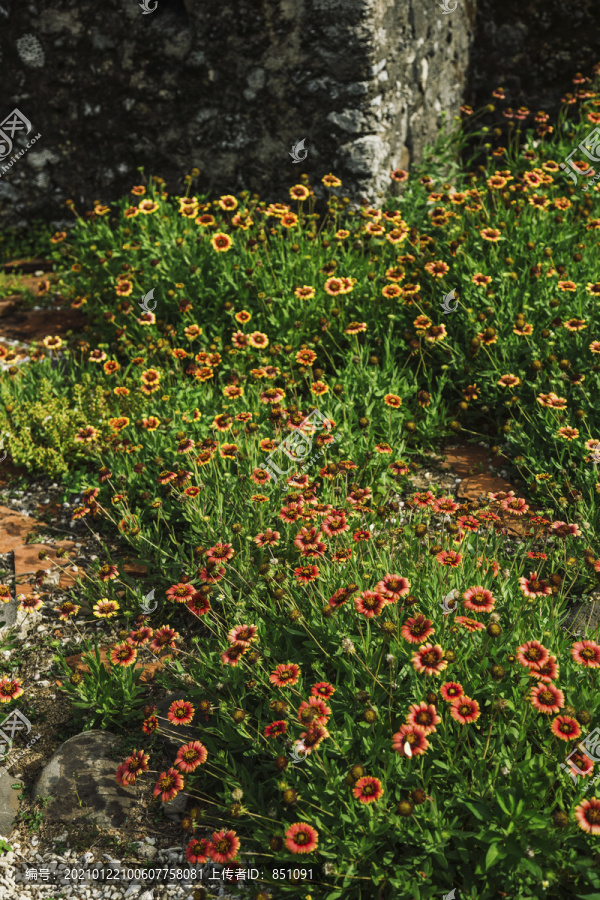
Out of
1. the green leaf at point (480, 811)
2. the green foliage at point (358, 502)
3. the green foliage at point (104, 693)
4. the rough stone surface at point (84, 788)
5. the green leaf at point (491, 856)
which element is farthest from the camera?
the green foliage at point (104, 693)

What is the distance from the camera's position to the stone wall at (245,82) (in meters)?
5.30

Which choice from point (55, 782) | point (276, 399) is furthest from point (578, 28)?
point (55, 782)

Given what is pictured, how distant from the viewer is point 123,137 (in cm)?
623

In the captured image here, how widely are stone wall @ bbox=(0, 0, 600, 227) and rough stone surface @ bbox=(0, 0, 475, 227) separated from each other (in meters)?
0.01

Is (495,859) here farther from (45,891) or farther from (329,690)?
(45,891)

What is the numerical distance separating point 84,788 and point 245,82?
519cm

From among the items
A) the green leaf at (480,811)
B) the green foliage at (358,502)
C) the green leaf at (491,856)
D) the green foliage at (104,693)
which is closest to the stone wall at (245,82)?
the green foliage at (358,502)

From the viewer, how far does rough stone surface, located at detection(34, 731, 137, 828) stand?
260 cm

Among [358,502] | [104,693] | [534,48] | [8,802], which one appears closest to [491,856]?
[358,502]

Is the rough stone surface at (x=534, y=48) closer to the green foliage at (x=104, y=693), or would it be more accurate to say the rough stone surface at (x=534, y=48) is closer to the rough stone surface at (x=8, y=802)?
the green foliage at (x=104, y=693)

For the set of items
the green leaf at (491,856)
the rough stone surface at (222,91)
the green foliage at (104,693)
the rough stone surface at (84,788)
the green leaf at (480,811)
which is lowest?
the rough stone surface at (84,788)

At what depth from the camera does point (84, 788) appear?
8.67 feet

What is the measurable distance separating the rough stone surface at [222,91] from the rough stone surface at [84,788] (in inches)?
177

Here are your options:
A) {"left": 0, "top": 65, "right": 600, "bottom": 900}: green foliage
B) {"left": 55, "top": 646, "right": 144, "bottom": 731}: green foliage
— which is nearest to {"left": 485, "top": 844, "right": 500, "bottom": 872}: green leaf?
{"left": 0, "top": 65, "right": 600, "bottom": 900}: green foliage
